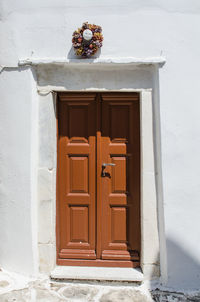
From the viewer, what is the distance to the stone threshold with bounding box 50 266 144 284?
325 cm

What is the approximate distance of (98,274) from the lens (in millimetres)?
3324

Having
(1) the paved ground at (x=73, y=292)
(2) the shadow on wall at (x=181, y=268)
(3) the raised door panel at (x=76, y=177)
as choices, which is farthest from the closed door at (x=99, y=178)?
(2) the shadow on wall at (x=181, y=268)

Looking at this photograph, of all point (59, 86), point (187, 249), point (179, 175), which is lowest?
point (187, 249)

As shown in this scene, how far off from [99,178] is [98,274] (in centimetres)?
108

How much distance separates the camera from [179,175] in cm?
321

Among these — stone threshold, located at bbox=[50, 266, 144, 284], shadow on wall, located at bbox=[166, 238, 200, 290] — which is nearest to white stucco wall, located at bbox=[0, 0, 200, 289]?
shadow on wall, located at bbox=[166, 238, 200, 290]

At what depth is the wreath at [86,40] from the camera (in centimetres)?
317

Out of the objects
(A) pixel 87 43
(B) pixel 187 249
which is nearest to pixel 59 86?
(A) pixel 87 43

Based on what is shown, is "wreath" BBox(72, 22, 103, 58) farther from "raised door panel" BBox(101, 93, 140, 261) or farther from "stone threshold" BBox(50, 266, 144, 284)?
"stone threshold" BBox(50, 266, 144, 284)

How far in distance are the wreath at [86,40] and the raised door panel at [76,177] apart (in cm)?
57

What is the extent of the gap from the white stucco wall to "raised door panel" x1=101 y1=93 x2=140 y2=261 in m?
0.40

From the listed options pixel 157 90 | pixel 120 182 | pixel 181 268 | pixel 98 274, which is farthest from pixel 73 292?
pixel 157 90

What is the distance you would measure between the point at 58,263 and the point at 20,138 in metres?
1.54

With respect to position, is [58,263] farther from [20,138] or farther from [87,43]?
[87,43]
